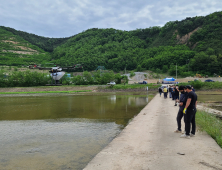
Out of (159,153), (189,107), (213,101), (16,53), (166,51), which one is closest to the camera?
(159,153)

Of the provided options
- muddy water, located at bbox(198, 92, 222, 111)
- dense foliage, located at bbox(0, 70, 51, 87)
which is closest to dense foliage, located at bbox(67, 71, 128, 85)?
dense foliage, located at bbox(0, 70, 51, 87)

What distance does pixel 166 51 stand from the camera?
139375 millimetres

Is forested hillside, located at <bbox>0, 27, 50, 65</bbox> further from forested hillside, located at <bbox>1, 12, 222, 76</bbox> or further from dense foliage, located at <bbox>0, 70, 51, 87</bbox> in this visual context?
dense foliage, located at <bbox>0, 70, 51, 87</bbox>

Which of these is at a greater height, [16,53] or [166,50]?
[16,53]

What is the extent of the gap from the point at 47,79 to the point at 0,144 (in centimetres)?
7763

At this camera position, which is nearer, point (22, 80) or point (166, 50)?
point (22, 80)

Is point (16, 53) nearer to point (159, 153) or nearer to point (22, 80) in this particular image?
point (22, 80)

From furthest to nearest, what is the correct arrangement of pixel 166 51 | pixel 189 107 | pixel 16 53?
pixel 16 53 → pixel 166 51 → pixel 189 107

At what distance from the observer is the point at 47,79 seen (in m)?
82.1

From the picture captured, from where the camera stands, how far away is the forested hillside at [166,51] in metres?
104

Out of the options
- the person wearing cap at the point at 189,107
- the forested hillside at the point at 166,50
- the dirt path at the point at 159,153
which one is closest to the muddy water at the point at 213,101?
the person wearing cap at the point at 189,107

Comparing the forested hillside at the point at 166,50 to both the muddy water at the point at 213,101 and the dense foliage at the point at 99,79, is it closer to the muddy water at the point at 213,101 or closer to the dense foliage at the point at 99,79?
the dense foliage at the point at 99,79

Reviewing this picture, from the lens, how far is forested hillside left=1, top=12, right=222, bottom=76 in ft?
342

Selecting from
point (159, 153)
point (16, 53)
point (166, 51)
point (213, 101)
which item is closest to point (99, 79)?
point (213, 101)
